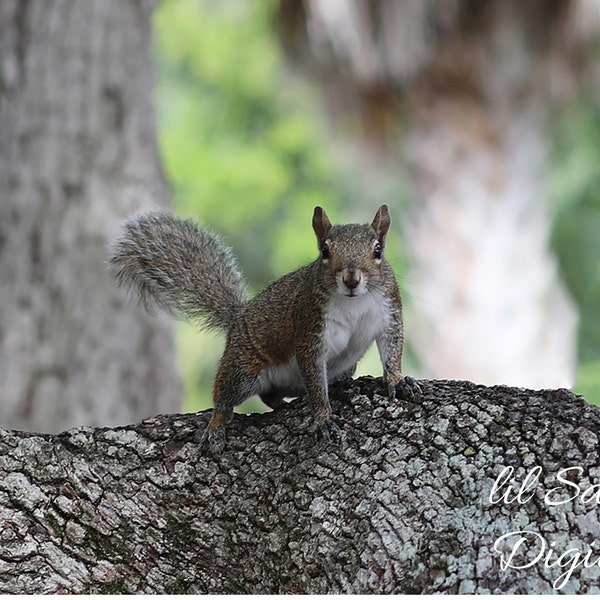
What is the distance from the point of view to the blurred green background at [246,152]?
8.34 metres

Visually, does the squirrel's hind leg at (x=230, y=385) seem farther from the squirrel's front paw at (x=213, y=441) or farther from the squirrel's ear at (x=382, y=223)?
the squirrel's ear at (x=382, y=223)

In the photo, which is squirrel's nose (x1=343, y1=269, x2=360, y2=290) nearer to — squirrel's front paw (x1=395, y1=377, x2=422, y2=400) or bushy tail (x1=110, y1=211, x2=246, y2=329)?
squirrel's front paw (x1=395, y1=377, x2=422, y2=400)

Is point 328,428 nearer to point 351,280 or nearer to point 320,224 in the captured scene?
point 351,280

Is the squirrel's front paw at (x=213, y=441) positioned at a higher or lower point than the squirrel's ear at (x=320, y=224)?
lower

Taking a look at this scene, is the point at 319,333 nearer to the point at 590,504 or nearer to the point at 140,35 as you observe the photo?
the point at 590,504

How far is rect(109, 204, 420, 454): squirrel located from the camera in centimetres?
203

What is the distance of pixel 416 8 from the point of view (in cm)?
595

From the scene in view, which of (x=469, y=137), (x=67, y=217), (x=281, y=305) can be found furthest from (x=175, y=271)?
(x=469, y=137)

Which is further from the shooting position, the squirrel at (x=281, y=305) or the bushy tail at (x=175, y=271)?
the bushy tail at (x=175, y=271)

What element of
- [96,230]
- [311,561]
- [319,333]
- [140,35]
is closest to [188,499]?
[311,561]

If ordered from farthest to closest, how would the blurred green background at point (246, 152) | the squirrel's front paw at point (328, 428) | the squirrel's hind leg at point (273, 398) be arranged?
the blurred green background at point (246, 152), the squirrel's hind leg at point (273, 398), the squirrel's front paw at point (328, 428)

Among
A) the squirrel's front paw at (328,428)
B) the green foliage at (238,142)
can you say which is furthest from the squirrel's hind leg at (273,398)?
the green foliage at (238,142)

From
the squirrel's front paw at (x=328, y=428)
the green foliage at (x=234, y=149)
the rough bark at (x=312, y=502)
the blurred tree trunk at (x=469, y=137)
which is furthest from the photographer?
the green foliage at (x=234, y=149)

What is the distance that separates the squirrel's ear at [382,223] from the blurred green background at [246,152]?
4.97m
